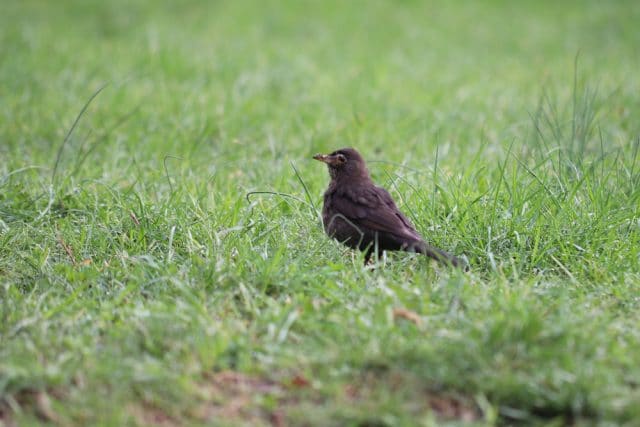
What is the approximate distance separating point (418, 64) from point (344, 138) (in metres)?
3.67

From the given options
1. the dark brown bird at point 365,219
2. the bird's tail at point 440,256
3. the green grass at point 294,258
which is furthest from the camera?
the dark brown bird at point 365,219

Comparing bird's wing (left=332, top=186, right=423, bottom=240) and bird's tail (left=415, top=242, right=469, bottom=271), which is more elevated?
bird's wing (left=332, top=186, right=423, bottom=240)

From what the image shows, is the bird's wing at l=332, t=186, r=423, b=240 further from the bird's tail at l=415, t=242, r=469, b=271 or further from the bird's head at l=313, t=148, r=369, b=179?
the bird's head at l=313, t=148, r=369, b=179

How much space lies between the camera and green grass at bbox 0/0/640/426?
110 inches

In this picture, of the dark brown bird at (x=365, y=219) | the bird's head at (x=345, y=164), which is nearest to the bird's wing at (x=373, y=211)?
the dark brown bird at (x=365, y=219)

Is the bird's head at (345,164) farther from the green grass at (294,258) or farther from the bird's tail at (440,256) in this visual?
the bird's tail at (440,256)

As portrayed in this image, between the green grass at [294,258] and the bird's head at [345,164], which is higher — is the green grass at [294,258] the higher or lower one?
the lower one

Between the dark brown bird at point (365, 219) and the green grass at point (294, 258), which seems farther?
the dark brown bird at point (365, 219)

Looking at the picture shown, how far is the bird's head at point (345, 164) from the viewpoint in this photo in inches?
176

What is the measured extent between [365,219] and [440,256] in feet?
1.60

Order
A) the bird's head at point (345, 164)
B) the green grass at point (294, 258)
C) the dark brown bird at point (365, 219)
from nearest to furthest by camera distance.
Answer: the green grass at point (294, 258) < the dark brown bird at point (365, 219) < the bird's head at point (345, 164)

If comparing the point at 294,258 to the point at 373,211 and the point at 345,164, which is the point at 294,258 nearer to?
the point at 373,211

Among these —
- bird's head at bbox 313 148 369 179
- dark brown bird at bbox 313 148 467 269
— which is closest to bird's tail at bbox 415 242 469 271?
dark brown bird at bbox 313 148 467 269

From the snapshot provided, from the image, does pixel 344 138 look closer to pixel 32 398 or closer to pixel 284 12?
pixel 32 398
